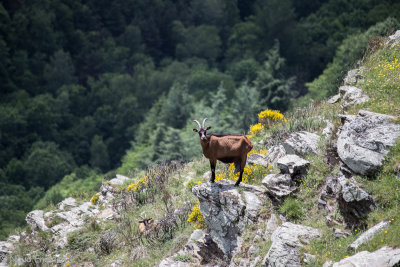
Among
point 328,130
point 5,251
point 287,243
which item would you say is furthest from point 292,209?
point 5,251

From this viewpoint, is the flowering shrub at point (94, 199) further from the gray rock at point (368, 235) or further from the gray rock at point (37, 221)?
the gray rock at point (368, 235)

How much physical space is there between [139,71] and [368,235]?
267 feet

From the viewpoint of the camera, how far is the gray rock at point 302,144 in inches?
525

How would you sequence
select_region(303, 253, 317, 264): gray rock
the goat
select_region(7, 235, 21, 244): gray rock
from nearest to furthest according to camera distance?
select_region(303, 253, 317, 264): gray rock → the goat → select_region(7, 235, 21, 244): gray rock

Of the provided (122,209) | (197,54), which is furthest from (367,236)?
(197,54)

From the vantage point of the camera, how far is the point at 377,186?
413 inches

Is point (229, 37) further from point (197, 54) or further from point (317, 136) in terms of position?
point (317, 136)

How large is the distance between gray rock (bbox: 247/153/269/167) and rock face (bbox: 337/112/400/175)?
128 inches

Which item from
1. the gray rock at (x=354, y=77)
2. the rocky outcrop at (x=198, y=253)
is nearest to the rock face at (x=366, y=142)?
the rocky outcrop at (x=198, y=253)

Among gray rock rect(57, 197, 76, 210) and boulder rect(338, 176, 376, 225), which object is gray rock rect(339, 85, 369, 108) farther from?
gray rock rect(57, 197, 76, 210)

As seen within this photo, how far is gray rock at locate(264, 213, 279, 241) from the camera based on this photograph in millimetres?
11356

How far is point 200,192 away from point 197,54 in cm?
8383

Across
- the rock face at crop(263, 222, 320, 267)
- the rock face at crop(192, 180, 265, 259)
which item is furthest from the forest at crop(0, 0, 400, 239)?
the rock face at crop(263, 222, 320, 267)

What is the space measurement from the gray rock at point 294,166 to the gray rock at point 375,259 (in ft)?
11.6
